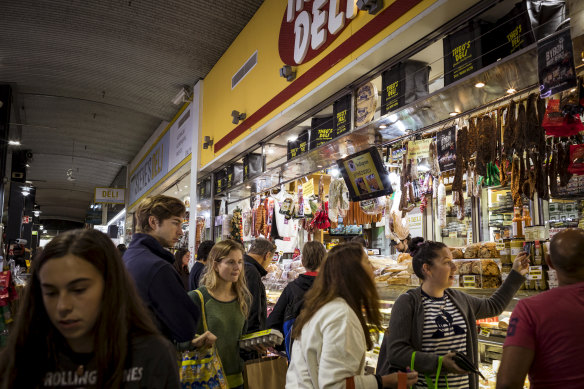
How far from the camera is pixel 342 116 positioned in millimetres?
5227

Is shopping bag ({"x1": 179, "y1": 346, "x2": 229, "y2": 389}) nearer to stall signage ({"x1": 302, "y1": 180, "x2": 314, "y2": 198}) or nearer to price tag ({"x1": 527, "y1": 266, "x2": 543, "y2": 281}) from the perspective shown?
price tag ({"x1": 527, "y1": 266, "x2": 543, "y2": 281})

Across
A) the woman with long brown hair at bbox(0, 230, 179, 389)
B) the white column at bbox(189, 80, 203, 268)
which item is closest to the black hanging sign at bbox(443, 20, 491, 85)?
the woman with long brown hair at bbox(0, 230, 179, 389)

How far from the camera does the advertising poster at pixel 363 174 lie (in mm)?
4727

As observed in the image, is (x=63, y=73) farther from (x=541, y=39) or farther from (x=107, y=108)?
(x=541, y=39)

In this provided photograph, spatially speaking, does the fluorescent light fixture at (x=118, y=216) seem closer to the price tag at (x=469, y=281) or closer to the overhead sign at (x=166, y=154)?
the overhead sign at (x=166, y=154)

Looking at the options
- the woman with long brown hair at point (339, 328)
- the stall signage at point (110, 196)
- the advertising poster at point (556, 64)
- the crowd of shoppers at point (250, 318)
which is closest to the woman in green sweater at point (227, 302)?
the crowd of shoppers at point (250, 318)

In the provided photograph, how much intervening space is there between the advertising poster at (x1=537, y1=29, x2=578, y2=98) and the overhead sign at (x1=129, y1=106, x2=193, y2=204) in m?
8.57

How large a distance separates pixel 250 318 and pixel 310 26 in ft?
12.0

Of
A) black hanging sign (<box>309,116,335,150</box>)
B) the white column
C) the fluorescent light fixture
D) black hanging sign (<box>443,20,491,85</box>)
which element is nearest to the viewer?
black hanging sign (<box>443,20,491,85</box>)

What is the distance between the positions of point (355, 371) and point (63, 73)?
35.8ft

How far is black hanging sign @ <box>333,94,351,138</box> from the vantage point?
5.10 meters

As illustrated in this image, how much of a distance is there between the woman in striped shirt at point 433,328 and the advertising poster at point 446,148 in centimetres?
120

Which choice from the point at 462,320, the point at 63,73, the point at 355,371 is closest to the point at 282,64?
the point at 462,320

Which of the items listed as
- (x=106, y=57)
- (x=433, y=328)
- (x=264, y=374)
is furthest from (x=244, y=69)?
(x=433, y=328)
